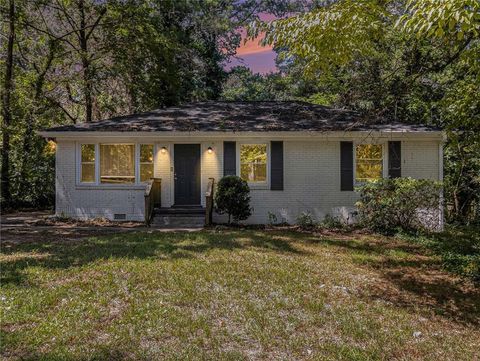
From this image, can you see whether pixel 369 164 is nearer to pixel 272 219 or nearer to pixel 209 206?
pixel 272 219

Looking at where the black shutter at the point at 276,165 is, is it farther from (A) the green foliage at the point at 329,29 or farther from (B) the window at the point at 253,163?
(A) the green foliage at the point at 329,29

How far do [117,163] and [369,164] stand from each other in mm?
8608

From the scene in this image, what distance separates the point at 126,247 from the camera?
774 centimetres

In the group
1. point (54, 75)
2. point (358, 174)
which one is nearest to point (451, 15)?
point (358, 174)

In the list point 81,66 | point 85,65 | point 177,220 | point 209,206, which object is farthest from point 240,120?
point 81,66

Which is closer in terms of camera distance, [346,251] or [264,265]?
[264,265]

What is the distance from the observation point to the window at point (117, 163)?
1259 centimetres

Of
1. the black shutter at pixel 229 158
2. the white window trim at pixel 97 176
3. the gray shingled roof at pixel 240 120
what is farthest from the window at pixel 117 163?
the black shutter at pixel 229 158

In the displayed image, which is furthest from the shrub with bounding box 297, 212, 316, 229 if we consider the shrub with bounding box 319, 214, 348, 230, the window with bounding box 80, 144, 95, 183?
the window with bounding box 80, 144, 95, 183

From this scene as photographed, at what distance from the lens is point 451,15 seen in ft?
12.9

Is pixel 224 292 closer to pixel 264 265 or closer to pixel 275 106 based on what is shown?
pixel 264 265

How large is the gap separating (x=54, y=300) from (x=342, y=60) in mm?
6525

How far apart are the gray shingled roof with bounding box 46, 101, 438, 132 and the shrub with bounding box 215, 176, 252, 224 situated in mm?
1805

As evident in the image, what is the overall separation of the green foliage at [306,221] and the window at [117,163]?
19.1ft
